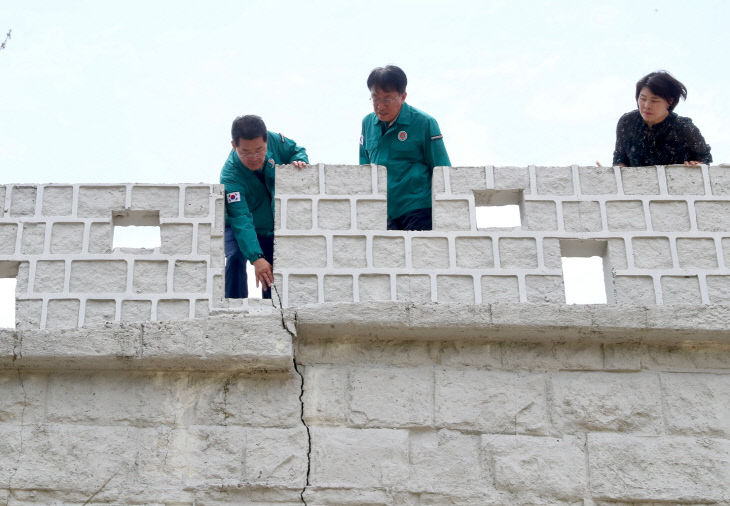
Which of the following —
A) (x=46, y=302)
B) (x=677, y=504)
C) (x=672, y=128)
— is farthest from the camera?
(x=672, y=128)

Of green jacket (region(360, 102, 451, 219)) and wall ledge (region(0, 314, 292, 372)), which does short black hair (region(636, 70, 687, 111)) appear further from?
wall ledge (region(0, 314, 292, 372))

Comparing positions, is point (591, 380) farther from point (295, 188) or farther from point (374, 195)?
point (295, 188)

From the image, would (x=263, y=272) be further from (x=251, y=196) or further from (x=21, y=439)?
(x=21, y=439)

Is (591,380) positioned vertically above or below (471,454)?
above

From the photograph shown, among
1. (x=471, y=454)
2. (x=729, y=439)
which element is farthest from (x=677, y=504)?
(x=471, y=454)

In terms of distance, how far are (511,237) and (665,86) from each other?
4.86ft

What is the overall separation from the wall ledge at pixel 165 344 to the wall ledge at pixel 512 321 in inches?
6.9

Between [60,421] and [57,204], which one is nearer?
[60,421]

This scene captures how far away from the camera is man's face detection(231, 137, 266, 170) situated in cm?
650

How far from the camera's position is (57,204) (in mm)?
6035

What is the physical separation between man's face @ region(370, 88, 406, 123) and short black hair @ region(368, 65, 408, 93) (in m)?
0.02

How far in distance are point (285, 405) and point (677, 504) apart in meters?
1.95

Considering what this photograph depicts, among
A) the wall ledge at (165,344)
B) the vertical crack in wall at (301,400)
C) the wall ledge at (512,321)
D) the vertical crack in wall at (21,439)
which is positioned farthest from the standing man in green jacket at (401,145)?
the vertical crack in wall at (21,439)

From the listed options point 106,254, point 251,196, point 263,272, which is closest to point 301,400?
point 263,272
